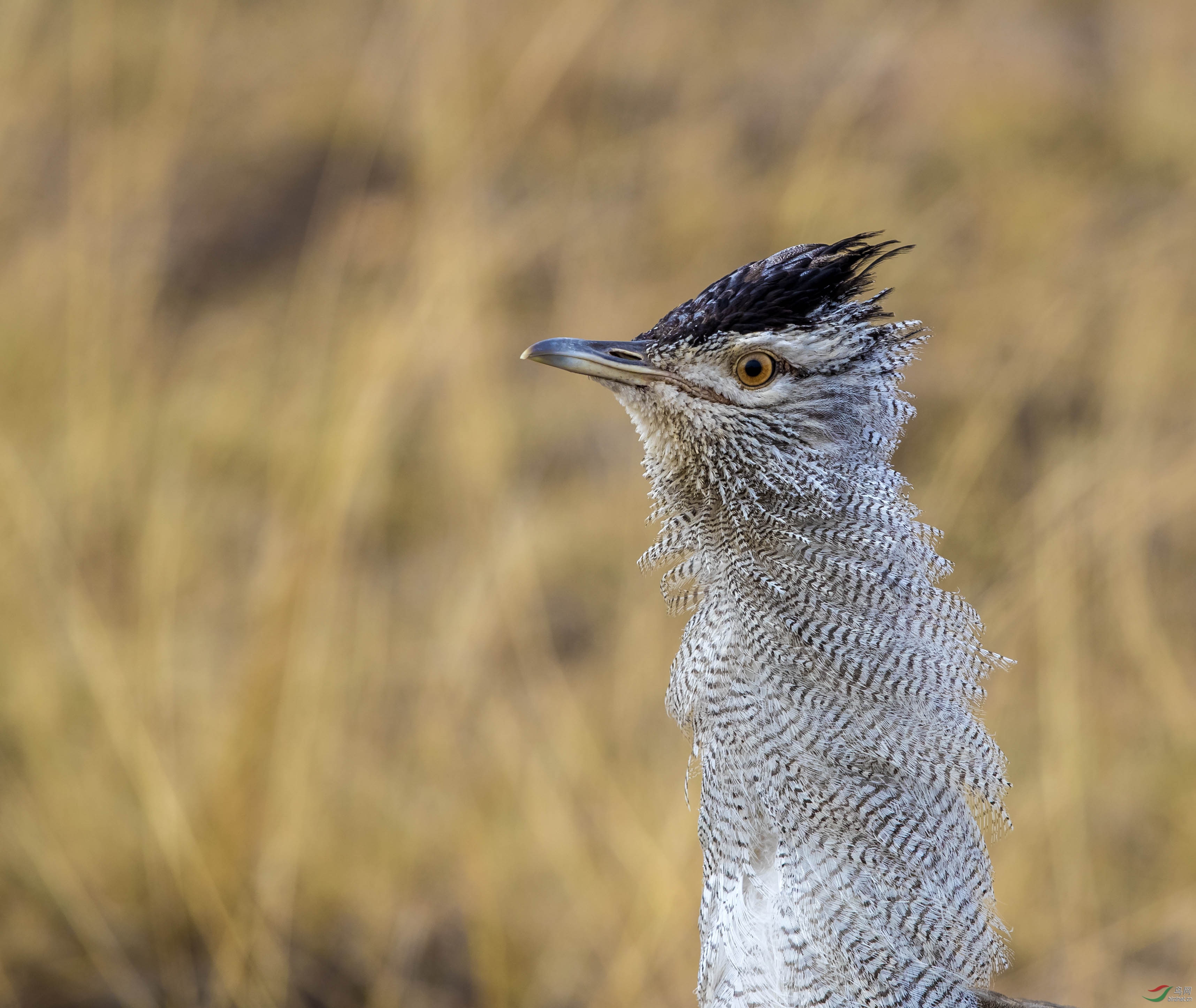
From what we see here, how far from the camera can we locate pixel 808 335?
1859 mm

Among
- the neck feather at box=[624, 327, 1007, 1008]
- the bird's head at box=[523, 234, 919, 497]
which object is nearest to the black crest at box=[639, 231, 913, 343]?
the bird's head at box=[523, 234, 919, 497]

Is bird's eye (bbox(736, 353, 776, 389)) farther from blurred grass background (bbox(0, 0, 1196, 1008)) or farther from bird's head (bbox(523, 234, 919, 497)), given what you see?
blurred grass background (bbox(0, 0, 1196, 1008))

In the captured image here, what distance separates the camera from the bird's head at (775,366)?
1.87m

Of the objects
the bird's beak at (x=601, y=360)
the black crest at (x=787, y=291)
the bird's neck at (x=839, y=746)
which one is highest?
the black crest at (x=787, y=291)

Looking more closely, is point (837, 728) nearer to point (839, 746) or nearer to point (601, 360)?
point (839, 746)

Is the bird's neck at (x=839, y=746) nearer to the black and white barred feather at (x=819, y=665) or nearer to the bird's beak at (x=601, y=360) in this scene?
the black and white barred feather at (x=819, y=665)

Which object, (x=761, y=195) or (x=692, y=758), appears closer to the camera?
(x=692, y=758)

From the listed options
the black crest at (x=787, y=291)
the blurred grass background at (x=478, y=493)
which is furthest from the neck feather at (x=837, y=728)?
the blurred grass background at (x=478, y=493)

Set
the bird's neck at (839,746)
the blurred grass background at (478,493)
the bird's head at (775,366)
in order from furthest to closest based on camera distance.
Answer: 1. the blurred grass background at (478,493)
2. the bird's head at (775,366)
3. the bird's neck at (839,746)

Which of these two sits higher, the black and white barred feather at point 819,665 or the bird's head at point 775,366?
the bird's head at point 775,366

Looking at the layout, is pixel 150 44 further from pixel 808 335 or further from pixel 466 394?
pixel 808 335

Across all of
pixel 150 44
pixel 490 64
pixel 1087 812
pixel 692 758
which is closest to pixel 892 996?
pixel 692 758

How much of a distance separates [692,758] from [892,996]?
1.63ft

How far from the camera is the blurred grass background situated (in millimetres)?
3465
